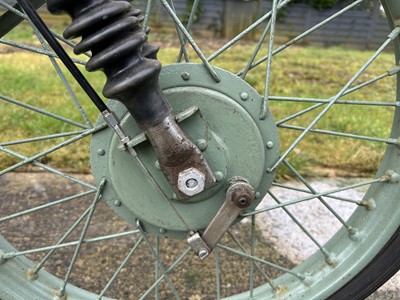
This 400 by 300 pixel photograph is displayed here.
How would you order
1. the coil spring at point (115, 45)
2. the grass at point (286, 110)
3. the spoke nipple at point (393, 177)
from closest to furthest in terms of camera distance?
the coil spring at point (115, 45)
the spoke nipple at point (393, 177)
the grass at point (286, 110)

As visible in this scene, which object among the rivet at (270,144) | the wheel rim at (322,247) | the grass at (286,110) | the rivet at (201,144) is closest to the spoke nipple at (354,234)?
the wheel rim at (322,247)

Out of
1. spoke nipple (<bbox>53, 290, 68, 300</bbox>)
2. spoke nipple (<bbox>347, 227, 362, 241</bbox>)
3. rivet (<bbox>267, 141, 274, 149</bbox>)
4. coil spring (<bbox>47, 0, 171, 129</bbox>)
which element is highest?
coil spring (<bbox>47, 0, 171, 129</bbox>)

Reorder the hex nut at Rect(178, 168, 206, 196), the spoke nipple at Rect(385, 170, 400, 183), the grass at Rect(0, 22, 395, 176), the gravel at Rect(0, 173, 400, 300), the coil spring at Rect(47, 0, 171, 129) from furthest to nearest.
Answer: the grass at Rect(0, 22, 395, 176) → the gravel at Rect(0, 173, 400, 300) → the spoke nipple at Rect(385, 170, 400, 183) → the hex nut at Rect(178, 168, 206, 196) → the coil spring at Rect(47, 0, 171, 129)

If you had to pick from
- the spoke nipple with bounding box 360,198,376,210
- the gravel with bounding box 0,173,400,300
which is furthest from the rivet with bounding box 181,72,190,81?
the gravel with bounding box 0,173,400,300

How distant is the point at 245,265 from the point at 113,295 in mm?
374

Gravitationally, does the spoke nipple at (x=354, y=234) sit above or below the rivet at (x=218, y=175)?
below

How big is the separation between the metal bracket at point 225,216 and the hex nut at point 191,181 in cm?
6

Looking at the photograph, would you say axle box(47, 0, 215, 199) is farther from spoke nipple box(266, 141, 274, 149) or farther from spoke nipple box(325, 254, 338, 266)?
spoke nipple box(325, 254, 338, 266)

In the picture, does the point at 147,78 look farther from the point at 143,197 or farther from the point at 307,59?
the point at 307,59

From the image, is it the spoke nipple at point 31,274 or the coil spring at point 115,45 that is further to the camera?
the spoke nipple at point 31,274

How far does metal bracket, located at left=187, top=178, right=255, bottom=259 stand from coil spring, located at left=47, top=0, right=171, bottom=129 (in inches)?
8.5

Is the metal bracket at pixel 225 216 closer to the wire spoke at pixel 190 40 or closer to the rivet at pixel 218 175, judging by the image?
the rivet at pixel 218 175

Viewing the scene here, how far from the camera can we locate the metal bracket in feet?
2.78

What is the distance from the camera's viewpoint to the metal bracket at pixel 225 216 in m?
0.85
